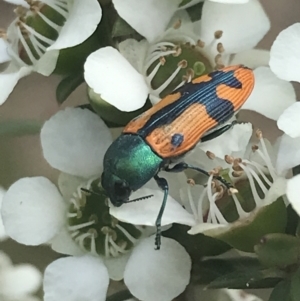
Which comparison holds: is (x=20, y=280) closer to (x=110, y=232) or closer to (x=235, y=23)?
(x=110, y=232)

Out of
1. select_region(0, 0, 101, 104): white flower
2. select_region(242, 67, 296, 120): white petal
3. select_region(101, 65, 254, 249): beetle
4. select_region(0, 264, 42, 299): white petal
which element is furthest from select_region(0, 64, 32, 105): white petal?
select_region(0, 264, 42, 299): white petal

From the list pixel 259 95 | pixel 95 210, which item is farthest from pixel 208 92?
pixel 95 210

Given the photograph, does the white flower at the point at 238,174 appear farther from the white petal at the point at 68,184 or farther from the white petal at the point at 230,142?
the white petal at the point at 68,184

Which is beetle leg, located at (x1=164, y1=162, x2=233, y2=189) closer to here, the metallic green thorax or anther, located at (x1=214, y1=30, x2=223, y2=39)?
the metallic green thorax

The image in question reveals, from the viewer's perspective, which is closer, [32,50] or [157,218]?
[157,218]

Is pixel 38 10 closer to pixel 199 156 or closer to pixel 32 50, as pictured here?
pixel 32 50
